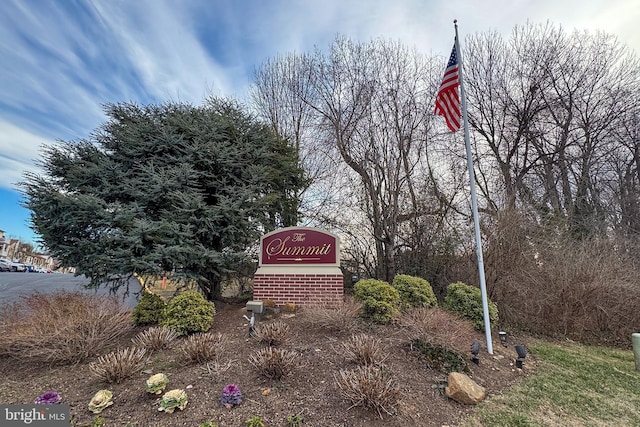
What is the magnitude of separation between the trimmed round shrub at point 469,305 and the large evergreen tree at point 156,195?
5.11 metres

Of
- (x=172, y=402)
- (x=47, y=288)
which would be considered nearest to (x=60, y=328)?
(x=172, y=402)

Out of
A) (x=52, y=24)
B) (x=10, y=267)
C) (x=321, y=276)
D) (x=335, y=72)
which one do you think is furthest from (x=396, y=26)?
(x=10, y=267)

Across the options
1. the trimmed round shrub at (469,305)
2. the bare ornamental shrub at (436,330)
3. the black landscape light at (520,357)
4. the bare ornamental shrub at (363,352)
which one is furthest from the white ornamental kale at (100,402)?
the trimmed round shrub at (469,305)

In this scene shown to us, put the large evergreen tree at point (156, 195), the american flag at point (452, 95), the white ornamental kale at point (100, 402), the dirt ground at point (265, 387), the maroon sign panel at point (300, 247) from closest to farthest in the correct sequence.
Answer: the dirt ground at point (265, 387), the white ornamental kale at point (100, 402), the american flag at point (452, 95), the large evergreen tree at point (156, 195), the maroon sign panel at point (300, 247)

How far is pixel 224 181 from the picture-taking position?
24.8ft

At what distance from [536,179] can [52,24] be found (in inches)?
612

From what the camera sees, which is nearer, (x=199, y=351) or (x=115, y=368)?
(x=115, y=368)

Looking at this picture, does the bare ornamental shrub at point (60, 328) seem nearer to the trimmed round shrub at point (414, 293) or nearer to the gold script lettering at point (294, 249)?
the gold script lettering at point (294, 249)

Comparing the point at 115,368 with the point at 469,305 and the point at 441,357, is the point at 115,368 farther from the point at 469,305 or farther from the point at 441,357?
the point at 469,305

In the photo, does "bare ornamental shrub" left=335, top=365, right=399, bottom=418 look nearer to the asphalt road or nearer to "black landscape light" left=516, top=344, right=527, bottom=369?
"black landscape light" left=516, top=344, right=527, bottom=369

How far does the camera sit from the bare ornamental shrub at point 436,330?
13.7 feet

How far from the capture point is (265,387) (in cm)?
329

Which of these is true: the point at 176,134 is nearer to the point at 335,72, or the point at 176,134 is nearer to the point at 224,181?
the point at 224,181
